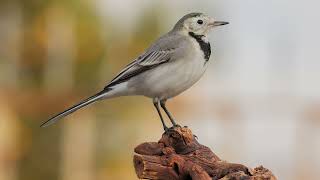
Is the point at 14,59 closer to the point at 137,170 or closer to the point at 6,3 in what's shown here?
the point at 6,3

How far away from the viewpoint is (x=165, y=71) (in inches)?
163

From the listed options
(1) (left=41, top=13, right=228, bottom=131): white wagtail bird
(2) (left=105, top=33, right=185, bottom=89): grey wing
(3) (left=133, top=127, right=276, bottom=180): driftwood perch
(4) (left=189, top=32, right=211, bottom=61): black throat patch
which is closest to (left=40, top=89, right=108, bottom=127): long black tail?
(1) (left=41, top=13, right=228, bottom=131): white wagtail bird

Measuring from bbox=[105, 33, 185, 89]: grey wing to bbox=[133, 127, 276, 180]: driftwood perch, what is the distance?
70 centimetres

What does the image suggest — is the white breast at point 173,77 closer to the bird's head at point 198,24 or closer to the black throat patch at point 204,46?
the black throat patch at point 204,46

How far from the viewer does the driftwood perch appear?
10.8ft

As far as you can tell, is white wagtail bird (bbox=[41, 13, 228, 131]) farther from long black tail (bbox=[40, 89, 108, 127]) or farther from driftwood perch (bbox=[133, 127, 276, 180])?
driftwood perch (bbox=[133, 127, 276, 180])

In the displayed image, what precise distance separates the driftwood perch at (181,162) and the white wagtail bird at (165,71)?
21.6 inches

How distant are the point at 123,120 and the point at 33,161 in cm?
106

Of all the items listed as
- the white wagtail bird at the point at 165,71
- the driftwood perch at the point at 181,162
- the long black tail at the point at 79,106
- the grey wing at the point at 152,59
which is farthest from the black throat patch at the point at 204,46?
the driftwood perch at the point at 181,162

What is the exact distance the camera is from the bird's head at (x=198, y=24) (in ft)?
14.2

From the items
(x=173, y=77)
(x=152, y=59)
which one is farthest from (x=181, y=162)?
(x=152, y=59)

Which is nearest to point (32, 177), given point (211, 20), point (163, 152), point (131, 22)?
point (131, 22)

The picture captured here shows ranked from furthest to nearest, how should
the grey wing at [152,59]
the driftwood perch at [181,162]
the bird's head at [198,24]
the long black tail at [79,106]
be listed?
the bird's head at [198,24] < the grey wing at [152,59] < the long black tail at [79,106] < the driftwood perch at [181,162]

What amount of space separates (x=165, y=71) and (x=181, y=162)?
85 cm
